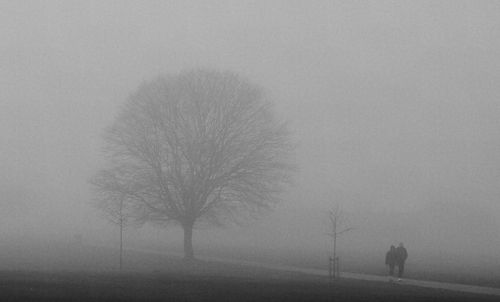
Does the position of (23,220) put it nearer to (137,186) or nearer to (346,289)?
(137,186)

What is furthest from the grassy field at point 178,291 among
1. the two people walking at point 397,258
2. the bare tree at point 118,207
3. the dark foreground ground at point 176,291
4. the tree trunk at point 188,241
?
the tree trunk at point 188,241

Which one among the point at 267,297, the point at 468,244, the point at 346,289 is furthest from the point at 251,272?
the point at 468,244

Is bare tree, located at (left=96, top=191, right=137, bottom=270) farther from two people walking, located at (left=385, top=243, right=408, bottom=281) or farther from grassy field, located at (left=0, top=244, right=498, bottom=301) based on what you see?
two people walking, located at (left=385, top=243, right=408, bottom=281)

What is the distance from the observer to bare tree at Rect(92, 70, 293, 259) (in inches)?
1893

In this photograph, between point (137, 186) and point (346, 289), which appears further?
point (137, 186)

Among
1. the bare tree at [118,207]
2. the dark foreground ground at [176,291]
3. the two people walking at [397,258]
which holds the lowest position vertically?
the dark foreground ground at [176,291]

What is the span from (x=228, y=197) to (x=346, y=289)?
23.5 meters

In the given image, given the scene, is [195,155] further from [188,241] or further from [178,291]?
[178,291]

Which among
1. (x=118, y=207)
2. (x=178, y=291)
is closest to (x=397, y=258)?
(x=178, y=291)

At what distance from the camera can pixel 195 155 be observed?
4788 centimetres

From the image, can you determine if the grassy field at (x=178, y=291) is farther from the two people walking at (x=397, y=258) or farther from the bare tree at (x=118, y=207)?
the bare tree at (x=118, y=207)

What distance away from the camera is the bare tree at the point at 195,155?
4809cm

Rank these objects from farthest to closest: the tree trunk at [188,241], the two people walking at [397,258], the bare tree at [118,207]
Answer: the tree trunk at [188,241] < the bare tree at [118,207] < the two people walking at [397,258]

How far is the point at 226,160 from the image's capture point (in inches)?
1901
